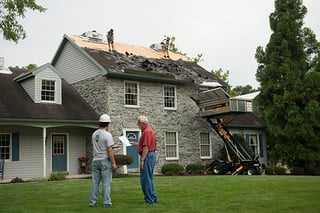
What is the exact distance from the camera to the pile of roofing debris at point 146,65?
2212cm

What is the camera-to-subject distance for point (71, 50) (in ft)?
78.6

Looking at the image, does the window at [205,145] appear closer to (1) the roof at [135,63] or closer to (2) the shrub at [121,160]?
(1) the roof at [135,63]

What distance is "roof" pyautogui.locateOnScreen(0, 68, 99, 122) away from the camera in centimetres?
1841

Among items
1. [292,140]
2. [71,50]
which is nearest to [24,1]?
[71,50]

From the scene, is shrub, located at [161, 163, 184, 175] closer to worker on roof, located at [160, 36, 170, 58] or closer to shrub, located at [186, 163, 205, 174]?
shrub, located at [186, 163, 205, 174]

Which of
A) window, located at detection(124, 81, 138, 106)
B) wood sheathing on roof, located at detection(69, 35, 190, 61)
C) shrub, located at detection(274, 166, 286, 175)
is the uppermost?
wood sheathing on roof, located at detection(69, 35, 190, 61)

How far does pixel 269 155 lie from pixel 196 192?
59.6 ft

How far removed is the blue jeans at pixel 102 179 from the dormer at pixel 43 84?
13680mm

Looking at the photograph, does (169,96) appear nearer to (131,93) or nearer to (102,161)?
(131,93)

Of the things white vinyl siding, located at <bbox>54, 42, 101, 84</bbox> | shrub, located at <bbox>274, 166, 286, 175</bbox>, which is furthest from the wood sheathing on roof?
shrub, located at <bbox>274, 166, 286, 175</bbox>

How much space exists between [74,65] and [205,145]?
8770mm

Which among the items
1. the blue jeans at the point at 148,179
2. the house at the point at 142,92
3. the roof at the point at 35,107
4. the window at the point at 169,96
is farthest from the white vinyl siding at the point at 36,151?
the blue jeans at the point at 148,179

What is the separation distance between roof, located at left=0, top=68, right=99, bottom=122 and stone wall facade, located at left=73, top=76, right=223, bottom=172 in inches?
28.7

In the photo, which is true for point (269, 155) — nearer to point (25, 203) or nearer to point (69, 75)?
point (69, 75)
